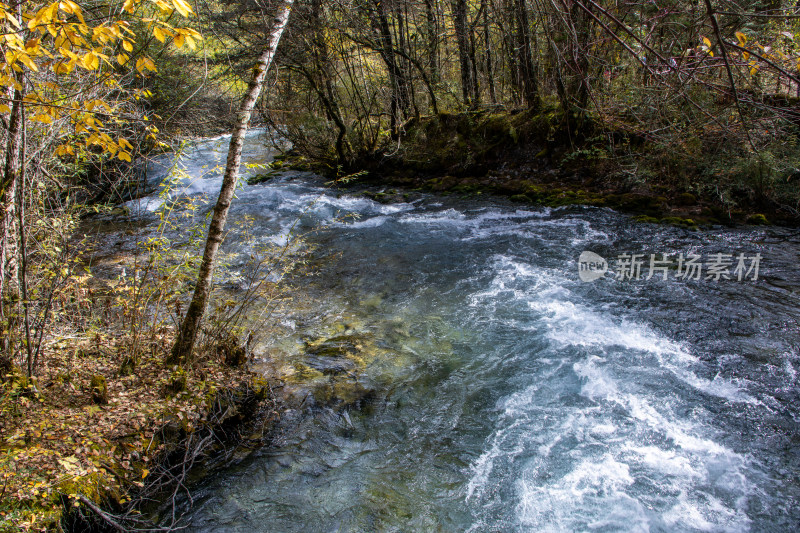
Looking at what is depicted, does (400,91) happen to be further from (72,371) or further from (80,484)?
(80,484)

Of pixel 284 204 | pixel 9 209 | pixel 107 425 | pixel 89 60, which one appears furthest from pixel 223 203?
pixel 284 204

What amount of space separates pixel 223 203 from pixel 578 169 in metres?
10.3

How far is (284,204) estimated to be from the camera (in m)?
12.8

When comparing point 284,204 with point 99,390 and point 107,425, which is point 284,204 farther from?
point 107,425

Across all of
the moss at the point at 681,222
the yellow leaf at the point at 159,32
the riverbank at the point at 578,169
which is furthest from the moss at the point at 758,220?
the yellow leaf at the point at 159,32

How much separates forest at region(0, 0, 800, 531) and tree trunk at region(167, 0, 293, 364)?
0.02 metres

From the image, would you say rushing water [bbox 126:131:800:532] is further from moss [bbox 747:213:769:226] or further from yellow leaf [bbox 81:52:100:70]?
yellow leaf [bbox 81:52:100:70]

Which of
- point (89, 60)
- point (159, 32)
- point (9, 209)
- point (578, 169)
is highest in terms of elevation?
point (159, 32)

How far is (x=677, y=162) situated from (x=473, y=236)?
4.74m

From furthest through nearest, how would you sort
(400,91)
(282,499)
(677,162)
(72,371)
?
1. (400,91)
2. (677,162)
3. (72,371)
4. (282,499)

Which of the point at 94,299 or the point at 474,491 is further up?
the point at 94,299

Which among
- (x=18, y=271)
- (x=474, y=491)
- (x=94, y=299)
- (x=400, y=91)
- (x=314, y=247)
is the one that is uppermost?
(x=400, y=91)

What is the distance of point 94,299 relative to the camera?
5.33m

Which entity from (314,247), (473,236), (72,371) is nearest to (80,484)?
(72,371)
